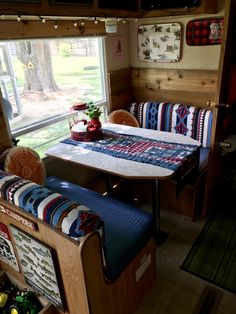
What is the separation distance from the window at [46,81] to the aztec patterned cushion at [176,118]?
0.53 m

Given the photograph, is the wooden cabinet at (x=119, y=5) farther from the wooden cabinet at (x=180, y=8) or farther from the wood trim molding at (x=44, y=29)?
the wood trim molding at (x=44, y=29)

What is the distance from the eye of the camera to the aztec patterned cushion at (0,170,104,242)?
42.6 inches

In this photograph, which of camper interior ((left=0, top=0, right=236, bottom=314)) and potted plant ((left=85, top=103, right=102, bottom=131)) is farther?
potted plant ((left=85, top=103, right=102, bottom=131))

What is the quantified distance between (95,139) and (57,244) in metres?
1.26

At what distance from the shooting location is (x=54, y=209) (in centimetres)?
114

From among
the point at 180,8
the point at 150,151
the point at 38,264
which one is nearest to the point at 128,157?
the point at 150,151

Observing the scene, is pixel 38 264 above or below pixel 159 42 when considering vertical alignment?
below

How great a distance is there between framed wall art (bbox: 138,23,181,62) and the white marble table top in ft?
3.30

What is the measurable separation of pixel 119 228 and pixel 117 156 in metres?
0.58

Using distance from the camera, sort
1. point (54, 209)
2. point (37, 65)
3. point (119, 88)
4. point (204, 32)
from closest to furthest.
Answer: point (54, 209) → point (37, 65) → point (204, 32) → point (119, 88)

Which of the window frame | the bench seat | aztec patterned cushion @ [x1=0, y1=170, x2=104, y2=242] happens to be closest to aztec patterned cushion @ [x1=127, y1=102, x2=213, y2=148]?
the bench seat

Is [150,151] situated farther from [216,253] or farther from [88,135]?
[216,253]

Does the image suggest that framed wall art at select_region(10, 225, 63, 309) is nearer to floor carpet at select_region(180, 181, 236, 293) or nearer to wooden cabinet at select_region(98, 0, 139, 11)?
floor carpet at select_region(180, 181, 236, 293)

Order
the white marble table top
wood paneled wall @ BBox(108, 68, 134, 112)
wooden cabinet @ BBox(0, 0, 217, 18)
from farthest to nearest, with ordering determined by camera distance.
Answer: wood paneled wall @ BBox(108, 68, 134, 112) < the white marble table top < wooden cabinet @ BBox(0, 0, 217, 18)
